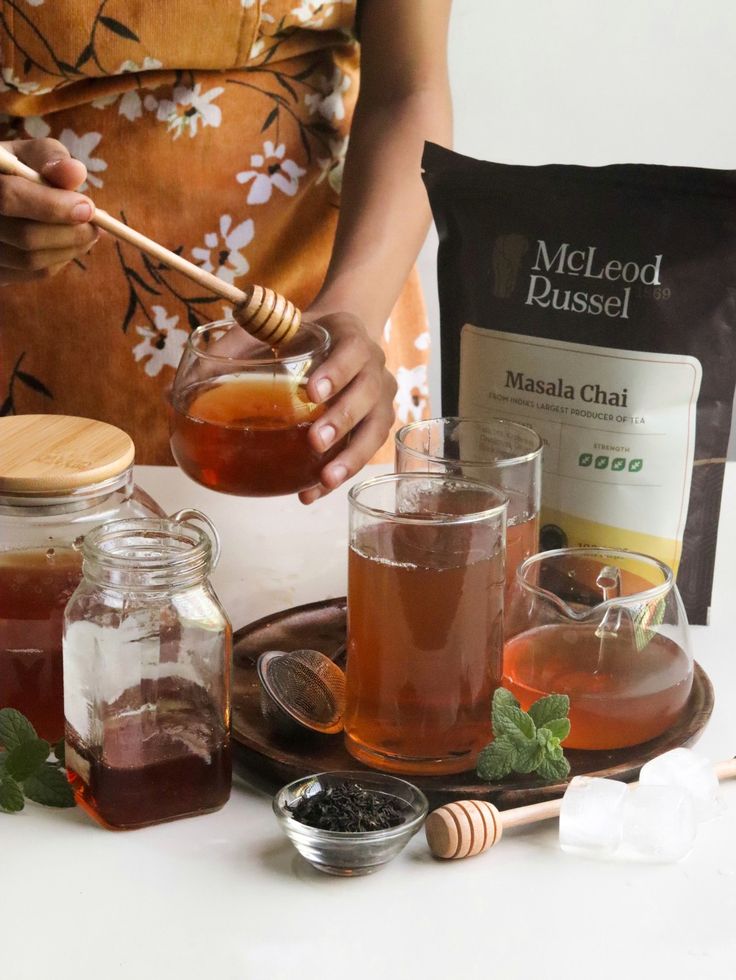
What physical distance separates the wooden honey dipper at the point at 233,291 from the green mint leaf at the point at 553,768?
15.8 inches

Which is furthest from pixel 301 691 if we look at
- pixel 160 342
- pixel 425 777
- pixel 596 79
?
pixel 596 79

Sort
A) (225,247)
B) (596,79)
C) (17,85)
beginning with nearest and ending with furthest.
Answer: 1. (17,85)
2. (225,247)
3. (596,79)

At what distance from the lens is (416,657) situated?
0.80m

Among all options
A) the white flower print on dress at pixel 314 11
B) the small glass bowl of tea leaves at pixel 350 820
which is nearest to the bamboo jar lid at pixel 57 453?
the small glass bowl of tea leaves at pixel 350 820

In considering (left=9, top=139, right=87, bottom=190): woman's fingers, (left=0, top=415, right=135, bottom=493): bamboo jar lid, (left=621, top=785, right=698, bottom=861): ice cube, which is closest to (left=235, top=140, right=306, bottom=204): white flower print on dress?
(left=9, top=139, right=87, bottom=190): woman's fingers

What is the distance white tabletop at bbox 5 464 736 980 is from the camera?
660 mm

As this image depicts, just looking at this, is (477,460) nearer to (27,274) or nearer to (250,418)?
(250,418)

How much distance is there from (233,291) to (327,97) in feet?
1.97

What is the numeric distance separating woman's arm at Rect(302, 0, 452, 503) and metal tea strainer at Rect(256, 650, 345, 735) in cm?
48

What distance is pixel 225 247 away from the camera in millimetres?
1486

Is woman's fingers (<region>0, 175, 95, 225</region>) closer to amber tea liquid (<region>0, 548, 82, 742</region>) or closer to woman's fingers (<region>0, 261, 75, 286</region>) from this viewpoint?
woman's fingers (<region>0, 261, 75, 286</region>)

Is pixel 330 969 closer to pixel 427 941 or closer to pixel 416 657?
pixel 427 941

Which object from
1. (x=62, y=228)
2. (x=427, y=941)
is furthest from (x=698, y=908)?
(x=62, y=228)

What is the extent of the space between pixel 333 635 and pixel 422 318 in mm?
796
